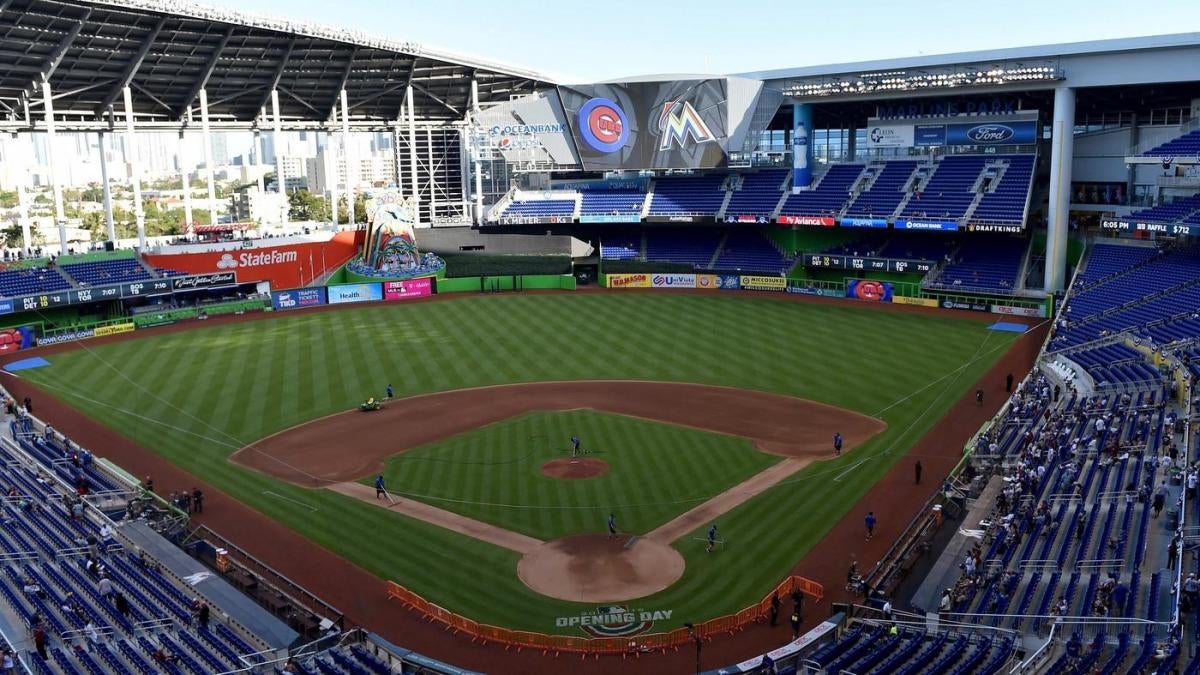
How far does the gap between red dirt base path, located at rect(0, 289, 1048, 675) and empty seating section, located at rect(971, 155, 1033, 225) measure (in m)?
21.2

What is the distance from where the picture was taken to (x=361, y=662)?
63.1 feet

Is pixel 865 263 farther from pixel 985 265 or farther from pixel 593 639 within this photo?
pixel 593 639

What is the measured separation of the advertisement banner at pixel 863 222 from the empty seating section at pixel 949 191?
164cm

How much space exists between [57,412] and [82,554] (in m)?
19.5

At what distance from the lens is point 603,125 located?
73.4 m

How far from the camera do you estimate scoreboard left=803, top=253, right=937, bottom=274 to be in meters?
64.1

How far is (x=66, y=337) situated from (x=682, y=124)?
4557 cm

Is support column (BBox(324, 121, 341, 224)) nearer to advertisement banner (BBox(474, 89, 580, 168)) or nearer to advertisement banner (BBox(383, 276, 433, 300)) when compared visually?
advertisement banner (BBox(383, 276, 433, 300))

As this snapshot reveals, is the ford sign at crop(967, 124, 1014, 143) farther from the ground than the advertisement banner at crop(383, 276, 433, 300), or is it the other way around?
the ford sign at crop(967, 124, 1014, 143)

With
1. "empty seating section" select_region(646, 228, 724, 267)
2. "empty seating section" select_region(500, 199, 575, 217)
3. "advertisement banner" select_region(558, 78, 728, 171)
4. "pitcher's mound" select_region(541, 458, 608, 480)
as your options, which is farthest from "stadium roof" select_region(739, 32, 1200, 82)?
"pitcher's mound" select_region(541, 458, 608, 480)

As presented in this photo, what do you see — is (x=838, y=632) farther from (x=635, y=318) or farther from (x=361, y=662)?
(x=635, y=318)

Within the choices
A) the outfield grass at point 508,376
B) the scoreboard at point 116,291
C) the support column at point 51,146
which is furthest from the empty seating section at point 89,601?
the support column at point 51,146

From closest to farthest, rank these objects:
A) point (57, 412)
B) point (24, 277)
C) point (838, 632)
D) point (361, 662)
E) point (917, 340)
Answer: point (361, 662)
point (838, 632)
point (57, 412)
point (917, 340)
point (24, 277)

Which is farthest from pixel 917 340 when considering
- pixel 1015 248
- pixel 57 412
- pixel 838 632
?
pixel 57 412
